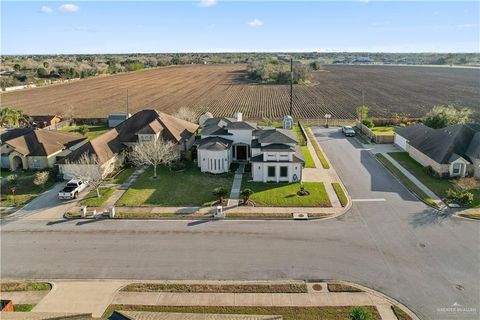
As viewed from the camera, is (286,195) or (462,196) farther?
(286,195)

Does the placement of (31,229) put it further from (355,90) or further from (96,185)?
(355,90)

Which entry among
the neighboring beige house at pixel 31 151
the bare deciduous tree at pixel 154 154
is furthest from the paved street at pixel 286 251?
the neighboring beige house at pixel 31 151

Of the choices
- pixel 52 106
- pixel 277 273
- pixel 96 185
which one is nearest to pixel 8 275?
pixel 96 185

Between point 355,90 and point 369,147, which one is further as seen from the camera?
point 355,90

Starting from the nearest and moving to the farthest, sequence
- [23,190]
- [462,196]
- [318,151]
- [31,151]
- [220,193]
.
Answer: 1. [462,196]
2. [220,193]
3. [23,190]
4. [31,151]
5. [318,151]

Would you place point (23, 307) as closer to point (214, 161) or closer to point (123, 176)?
point (123, 176)

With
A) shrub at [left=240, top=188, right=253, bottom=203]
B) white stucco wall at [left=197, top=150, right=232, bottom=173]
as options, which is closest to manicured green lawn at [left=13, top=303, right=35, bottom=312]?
shrub at [left=240, top=188, right=253, bottom=203]

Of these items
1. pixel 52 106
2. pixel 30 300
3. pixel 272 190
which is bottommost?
pixel 30 300

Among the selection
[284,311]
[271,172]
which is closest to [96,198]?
[271,172]
